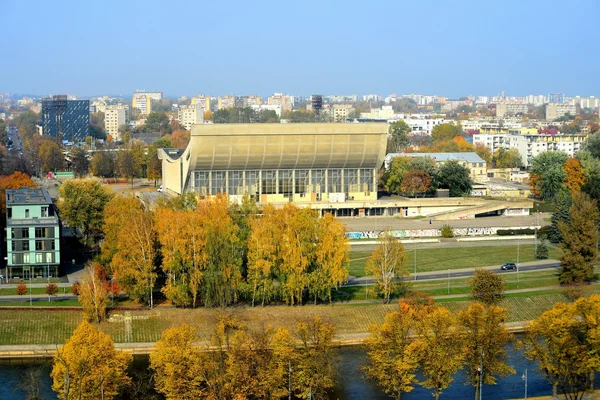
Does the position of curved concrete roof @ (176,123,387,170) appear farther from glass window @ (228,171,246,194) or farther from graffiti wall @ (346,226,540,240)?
graffiti wall @ (346,226,540,240)

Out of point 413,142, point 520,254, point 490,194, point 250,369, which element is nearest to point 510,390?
point 250,369

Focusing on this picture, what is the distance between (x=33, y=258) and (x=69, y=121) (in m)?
98.1

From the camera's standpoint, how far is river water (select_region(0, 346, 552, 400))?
91.9 ft

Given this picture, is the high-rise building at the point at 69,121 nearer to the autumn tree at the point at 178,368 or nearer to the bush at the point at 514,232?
the bush at the point at 514,232

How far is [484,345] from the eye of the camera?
28422mm

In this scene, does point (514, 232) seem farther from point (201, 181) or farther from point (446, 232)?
point (201, 181)

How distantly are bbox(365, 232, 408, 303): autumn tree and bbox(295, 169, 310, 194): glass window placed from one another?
21.0 meters

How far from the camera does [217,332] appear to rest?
2830cm

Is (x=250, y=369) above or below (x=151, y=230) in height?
below

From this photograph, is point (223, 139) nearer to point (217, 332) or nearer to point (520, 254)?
point (520, 254)

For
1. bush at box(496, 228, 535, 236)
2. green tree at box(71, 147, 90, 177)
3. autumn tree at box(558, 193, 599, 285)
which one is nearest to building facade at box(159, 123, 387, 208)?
bush at box(496, 228, 535, 236)

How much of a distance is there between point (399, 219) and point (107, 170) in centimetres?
3719

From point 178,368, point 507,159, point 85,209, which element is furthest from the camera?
point 507,159

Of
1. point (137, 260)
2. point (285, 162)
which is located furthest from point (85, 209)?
point (285, 162)
